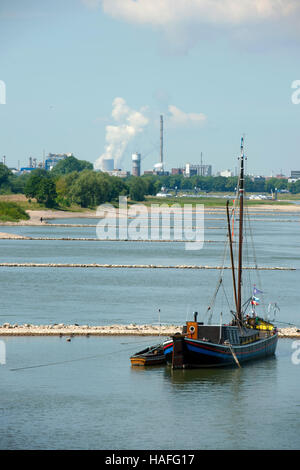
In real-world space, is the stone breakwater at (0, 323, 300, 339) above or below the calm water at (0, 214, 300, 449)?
above

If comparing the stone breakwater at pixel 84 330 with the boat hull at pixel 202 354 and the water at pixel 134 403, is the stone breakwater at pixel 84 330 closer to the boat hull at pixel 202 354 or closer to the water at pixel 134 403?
the water at pixel 134 403

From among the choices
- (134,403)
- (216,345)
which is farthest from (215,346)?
(134,403)

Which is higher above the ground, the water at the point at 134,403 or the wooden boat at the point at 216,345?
the wooden boat at the point at 216,345

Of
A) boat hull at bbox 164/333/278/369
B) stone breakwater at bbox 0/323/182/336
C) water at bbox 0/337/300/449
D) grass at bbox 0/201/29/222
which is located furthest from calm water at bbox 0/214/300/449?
grass at bbox 0/201/29/222

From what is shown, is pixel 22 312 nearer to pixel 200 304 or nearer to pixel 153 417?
pixel 200 304

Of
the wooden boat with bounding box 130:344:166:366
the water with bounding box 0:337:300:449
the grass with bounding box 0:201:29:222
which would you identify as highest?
the grass with bounding box 0:201:29:222

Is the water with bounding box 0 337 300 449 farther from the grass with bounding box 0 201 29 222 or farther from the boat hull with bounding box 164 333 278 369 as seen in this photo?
the grass with bounding box 0 201 29 222

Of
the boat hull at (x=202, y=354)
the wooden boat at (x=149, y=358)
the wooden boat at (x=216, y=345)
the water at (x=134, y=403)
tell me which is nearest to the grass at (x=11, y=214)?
the water at (x=134, y=403)

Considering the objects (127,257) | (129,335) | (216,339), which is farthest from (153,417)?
(127,257)

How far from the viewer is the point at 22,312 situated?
62.9 metres

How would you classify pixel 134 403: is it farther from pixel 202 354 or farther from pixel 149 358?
pixel 202 354

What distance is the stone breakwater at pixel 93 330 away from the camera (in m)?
53.0

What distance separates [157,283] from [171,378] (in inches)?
1595

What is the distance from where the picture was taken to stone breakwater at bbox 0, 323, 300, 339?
174 feet
